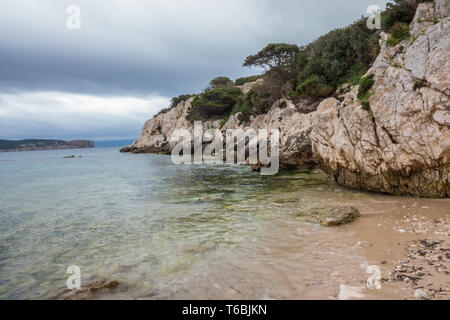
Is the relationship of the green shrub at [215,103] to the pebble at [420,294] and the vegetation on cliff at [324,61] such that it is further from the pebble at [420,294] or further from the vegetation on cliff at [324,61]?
the pebble at [420,294]

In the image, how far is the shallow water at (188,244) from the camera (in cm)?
455

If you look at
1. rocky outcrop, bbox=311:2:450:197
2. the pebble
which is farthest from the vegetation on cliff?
the pebble

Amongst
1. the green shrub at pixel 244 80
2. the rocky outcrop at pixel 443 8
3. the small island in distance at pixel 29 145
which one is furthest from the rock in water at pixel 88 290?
the small island in distance at pixel 29 145

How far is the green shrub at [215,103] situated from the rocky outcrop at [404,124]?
3604 centimetres

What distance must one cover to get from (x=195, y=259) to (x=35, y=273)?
3.40m

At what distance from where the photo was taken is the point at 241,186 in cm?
1438

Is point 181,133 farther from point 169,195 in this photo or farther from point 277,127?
point 169,195

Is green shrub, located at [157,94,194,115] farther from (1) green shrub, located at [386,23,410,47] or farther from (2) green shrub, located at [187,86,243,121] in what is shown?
(1) green shrub, located at [386,23,410,47]

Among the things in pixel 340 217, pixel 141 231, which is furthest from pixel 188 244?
pixel 340 217

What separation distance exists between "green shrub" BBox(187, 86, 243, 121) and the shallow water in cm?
3580

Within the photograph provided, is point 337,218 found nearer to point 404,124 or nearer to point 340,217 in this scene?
point 340,217

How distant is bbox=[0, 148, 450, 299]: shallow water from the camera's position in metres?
4.55

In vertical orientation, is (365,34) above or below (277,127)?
above
